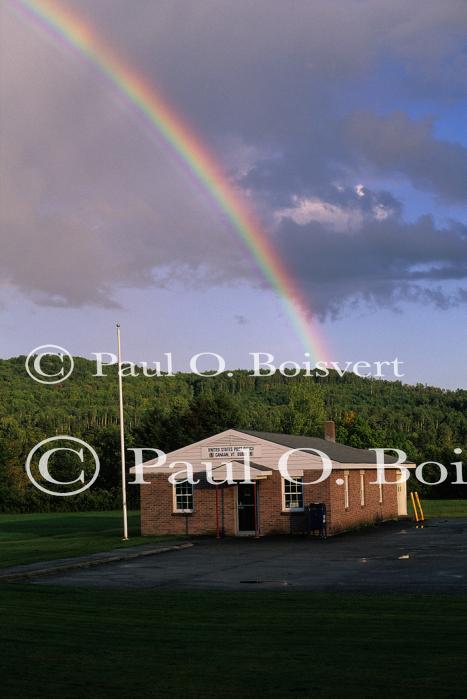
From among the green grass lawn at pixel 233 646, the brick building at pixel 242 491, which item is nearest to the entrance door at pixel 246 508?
the brick building at pixel 242 491

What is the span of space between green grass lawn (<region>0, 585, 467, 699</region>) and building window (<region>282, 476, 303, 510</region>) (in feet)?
65.0

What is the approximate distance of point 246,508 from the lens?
124 ft

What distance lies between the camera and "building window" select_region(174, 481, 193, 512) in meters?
38.3

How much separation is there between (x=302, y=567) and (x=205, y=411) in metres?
69.6

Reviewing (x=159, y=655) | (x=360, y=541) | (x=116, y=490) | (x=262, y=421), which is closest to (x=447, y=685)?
Result: (x=159, y=655)

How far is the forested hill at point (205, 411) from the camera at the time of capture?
3661 inches

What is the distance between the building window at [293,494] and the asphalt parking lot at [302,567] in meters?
1.71

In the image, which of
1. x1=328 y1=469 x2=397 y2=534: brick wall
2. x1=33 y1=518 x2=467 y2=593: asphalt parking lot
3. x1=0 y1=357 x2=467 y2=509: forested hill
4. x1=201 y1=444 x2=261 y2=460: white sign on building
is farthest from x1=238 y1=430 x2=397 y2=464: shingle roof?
x1=0 y1=357 x2=467 y2=509: forested hill

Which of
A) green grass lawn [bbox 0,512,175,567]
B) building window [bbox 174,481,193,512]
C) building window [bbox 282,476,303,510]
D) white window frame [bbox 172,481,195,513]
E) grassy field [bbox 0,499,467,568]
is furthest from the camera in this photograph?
building window [bbox 174,481,193,512]

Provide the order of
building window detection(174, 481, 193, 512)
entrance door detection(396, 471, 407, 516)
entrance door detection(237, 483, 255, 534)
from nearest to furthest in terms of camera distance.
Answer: entrance door detection(237, 483, 255, 534) → building window detection(174, 481, 193, 512) → entrance door detection(396, 471, 407, 516)

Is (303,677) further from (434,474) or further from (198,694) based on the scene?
(434,474)

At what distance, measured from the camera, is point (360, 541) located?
34.0 metres

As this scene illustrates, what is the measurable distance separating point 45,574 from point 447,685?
1534cm

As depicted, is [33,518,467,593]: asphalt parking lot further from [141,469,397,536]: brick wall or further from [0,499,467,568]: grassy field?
[0,499,467,568]: grassy field
